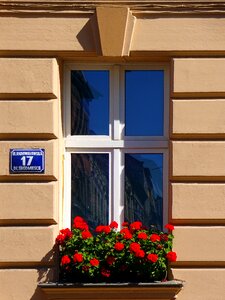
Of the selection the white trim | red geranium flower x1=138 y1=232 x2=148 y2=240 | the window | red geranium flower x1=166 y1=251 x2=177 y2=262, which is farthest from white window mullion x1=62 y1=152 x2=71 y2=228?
red geranium flower x1=166 y1=251 x2=177 y2=262

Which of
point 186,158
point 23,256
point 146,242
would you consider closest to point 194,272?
point 146,242

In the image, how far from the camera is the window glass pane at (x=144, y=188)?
355 inches

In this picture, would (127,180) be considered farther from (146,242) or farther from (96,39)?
(96,39)

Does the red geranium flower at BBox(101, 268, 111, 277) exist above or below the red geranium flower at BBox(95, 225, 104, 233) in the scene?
below

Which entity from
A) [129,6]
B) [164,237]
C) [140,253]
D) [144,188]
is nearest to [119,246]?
[140,253]

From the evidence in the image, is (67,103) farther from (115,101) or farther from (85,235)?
(85,235)

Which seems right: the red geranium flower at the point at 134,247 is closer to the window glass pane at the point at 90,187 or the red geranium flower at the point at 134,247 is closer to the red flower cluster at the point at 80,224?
the red flower cluster at the point at 80,224

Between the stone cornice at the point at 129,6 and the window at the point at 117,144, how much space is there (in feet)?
1.96

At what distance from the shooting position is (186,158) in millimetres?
8695

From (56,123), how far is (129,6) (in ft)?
4.33

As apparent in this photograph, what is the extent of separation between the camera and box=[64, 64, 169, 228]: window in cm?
902

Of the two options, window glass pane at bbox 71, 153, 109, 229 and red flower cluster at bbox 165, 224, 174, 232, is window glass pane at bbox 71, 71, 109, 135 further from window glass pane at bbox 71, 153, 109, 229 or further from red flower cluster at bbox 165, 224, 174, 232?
red flower cluster at bbox 165, 224, 174, 232

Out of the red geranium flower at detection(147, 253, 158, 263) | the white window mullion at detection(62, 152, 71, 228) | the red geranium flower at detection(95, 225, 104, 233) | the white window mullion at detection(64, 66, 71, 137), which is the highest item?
the white window mullion at detection(64, 66, 71, 137)

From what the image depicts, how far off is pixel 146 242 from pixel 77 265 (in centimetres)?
68
